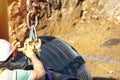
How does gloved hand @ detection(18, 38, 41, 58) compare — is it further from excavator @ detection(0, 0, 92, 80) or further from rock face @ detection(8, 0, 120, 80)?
rock face @ detection(8, 0, 120, 80)

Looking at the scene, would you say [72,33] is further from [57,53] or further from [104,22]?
[57,53]

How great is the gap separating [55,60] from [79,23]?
4.97 meters

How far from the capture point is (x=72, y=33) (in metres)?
9.63

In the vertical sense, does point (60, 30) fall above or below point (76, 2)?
below

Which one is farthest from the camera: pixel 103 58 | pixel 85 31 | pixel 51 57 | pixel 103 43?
pixel 85 31

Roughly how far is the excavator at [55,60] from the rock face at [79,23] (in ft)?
9.46

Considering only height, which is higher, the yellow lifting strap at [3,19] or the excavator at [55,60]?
the yellow lifting strap at [3,19]

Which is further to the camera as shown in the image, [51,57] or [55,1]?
[55,1]

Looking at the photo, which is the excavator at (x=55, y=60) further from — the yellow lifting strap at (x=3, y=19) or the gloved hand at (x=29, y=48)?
the gloved hand at (x=29, y=48)

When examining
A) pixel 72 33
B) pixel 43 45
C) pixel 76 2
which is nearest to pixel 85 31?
pixel 72 33

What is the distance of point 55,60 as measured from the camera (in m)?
5.13

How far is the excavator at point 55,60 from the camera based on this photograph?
460cm

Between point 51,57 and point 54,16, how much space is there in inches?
198

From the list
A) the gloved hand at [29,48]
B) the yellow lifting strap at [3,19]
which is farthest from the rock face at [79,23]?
the gloved hand at [29,48]
